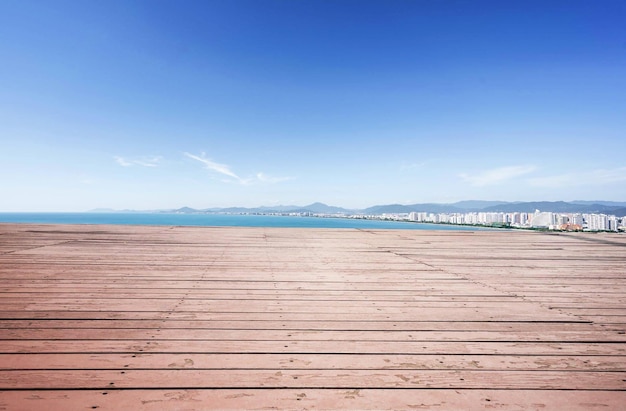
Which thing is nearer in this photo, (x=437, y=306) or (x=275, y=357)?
(x=275, y=357)

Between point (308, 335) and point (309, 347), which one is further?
point (308, 335)

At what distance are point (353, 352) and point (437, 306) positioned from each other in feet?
4.58

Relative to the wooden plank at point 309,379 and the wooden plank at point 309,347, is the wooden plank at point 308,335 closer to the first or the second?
the wooden plank at point 309,347

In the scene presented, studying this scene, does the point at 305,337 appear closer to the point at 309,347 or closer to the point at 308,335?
the point at 308,335

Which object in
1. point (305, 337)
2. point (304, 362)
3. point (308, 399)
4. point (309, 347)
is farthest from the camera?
point (305, 337)

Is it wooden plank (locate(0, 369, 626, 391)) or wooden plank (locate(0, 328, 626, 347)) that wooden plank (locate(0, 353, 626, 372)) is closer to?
wooden plank (locate(0, 369, 626, 391))

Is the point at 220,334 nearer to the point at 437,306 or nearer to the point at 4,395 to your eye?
the point at 4,395

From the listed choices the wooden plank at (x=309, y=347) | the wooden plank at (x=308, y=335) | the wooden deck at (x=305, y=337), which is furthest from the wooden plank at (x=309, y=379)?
the wooden plank at (x=308, y=335)

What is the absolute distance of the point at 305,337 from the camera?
2225 mm

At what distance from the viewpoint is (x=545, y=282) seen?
4020mm

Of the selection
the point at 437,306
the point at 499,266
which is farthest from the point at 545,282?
the point at 437,306

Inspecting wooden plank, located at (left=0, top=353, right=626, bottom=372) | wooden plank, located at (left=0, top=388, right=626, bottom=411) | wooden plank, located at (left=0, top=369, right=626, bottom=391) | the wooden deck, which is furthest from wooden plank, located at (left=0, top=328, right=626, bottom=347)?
Answer: wooden plank, located at (left=0, top=388, right=626, bottom=411)

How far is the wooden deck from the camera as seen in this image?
159cm

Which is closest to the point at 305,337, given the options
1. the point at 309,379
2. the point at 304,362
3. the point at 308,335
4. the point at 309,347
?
the point at 308,335
